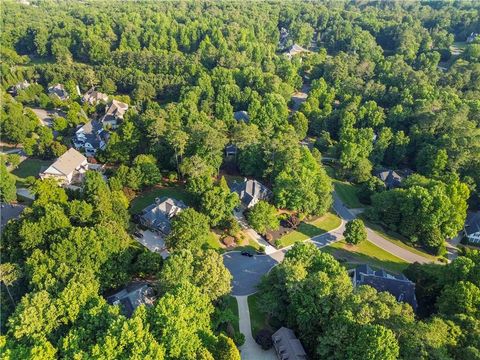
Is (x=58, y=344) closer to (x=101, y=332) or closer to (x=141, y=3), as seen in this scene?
(x=101, y=332)

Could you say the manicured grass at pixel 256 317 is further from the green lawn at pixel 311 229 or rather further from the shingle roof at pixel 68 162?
the shingle roof at pixel 68 162

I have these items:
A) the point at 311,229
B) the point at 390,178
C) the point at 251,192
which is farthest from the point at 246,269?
the point at 390,178

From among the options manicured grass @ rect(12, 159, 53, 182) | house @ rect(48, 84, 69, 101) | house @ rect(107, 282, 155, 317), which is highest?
house @ rect(48, 84, 69, 101)

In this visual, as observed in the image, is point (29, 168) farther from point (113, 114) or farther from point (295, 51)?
point (295, 51)

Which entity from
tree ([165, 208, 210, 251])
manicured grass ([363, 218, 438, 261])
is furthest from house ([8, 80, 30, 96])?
manicured grass ([363, 218, 438, 261])

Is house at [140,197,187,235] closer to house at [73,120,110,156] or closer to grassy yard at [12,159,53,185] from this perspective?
house at [73,120,110,156]

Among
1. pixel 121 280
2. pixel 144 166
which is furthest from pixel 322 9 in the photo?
pixel 121 280
